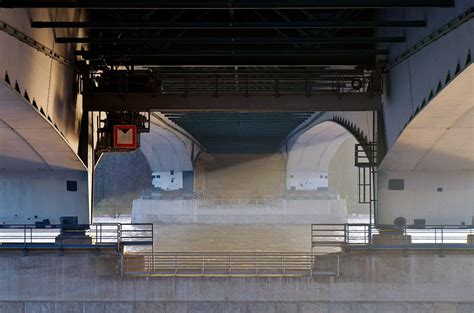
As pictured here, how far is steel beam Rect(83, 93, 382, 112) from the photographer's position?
30281mm

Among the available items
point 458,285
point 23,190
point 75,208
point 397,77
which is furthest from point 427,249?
point 23,190

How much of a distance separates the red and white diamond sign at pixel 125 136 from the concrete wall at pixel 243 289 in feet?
16.4

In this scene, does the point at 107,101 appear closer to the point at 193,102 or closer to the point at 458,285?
the point at 193,102

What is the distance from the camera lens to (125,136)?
31625 millimetres

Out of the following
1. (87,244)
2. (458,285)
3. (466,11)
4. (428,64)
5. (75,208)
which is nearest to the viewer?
(466,11)

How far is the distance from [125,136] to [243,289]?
7767 millimetres

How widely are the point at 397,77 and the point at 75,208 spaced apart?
1242 cm

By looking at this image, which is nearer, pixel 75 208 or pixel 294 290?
pixel 294 290

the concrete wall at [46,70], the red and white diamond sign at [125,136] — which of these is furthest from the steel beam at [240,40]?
the red and white diamond sign at [125,136]

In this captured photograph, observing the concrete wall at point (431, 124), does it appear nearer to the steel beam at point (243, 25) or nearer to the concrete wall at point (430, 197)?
the concrete wall at point (430, 197)

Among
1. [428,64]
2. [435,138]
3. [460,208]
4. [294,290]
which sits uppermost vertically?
[428,64]

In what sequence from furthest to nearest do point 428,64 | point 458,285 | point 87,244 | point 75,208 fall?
point 75,208 < point 87,244 < point 458,285 < point 428,64

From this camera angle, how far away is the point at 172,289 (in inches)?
1085

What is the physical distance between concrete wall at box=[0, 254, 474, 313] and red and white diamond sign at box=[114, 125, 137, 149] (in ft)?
16.4
